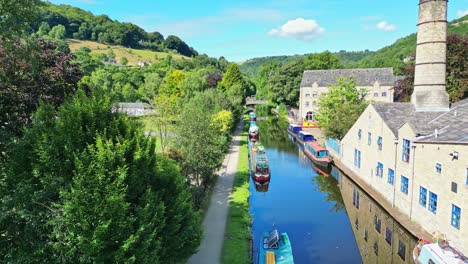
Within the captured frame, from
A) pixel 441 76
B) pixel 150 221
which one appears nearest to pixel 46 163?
pixel 150 221

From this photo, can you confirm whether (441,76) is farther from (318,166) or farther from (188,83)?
(188,83)

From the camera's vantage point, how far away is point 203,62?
153500 millimetres

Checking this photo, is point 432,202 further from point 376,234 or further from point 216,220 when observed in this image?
point 216,220

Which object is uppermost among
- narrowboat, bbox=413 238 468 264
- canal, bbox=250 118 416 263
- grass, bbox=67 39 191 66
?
grass, bbox=67 39 191 66

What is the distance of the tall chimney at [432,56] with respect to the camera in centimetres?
2422

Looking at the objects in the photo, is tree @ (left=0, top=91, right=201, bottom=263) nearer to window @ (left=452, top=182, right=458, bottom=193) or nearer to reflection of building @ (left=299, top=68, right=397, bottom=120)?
window @ (left=452, top=182, right=458, bottom=193)

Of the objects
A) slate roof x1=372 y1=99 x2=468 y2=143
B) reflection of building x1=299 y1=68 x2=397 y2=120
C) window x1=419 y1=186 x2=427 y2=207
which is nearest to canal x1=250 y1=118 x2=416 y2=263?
window x1=419 y1=186 x2=427 y2=207

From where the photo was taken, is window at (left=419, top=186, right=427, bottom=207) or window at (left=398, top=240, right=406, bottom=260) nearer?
window at (left=398, top=240, right=406, bottom=260)

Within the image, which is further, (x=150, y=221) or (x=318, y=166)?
(x=318, y=166)

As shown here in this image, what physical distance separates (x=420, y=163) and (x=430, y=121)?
201 inches

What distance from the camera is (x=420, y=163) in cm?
1989

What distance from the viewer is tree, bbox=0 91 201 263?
835cm

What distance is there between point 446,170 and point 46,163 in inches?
706

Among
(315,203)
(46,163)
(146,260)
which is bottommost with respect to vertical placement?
(315,203)
